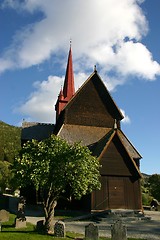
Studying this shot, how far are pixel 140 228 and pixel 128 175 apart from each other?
8555 millimetres

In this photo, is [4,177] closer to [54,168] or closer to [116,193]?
[116,193]

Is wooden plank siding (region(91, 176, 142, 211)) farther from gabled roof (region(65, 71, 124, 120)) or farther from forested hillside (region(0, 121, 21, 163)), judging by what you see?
forested hillside (region(0, 121, 21, 163))

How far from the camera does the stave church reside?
92.6 feet

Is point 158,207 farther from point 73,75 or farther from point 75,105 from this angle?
point 73,75

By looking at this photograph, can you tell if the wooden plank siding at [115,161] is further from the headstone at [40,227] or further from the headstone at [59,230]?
the headstone at [59,230]

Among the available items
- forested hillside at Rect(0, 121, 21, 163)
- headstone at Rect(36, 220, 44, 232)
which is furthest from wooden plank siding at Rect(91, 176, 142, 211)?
forested hillside at Rect(0, 121, 21, 163)

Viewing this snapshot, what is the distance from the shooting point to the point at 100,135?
3478cm

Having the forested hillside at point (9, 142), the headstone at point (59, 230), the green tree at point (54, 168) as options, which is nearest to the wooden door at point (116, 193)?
the green tree at point (54, 168)

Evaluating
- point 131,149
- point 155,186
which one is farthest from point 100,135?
point 155,186

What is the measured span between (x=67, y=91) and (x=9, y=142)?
59.7m

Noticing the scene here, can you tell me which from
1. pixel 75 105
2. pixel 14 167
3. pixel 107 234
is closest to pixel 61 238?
pixel 107 234

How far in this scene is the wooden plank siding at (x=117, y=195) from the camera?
1087 inches

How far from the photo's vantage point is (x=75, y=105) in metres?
35.6

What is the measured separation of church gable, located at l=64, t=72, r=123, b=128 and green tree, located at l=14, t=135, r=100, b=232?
16.3m
